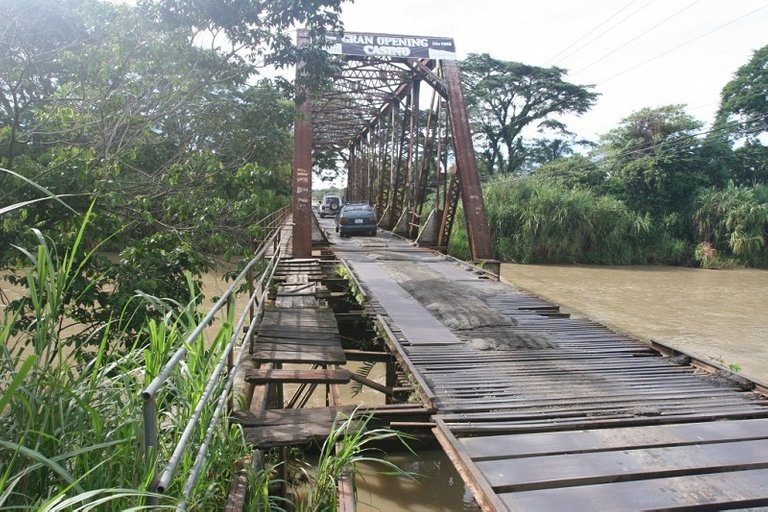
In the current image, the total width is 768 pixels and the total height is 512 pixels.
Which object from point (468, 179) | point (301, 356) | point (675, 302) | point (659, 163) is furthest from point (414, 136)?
point (659, 163)

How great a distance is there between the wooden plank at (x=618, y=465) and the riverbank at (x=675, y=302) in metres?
5.41

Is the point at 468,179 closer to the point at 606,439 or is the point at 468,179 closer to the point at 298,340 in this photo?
the point at 298,340

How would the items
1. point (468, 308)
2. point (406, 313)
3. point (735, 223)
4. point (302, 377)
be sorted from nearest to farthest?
point (302, 377)
point (406, 313)
point (468, 308)
point (735, 223)

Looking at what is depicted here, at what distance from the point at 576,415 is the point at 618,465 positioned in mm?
781

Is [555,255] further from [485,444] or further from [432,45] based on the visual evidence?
[485,444]

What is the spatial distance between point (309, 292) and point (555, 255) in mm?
19315

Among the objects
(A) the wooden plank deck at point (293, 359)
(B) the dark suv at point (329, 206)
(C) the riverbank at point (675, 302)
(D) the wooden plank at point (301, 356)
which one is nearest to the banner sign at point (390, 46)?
(C) the riverbank at point (675, 302)

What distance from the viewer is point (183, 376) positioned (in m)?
3.60

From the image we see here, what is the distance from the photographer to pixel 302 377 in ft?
16.2

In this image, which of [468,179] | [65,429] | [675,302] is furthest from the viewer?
[675,302]

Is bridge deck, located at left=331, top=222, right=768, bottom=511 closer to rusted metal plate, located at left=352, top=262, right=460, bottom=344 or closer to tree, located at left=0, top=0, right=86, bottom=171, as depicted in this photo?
rusted metal plate, located at left=352, top=262, right=460, bottom=344

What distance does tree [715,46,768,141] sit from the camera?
31.9 metres

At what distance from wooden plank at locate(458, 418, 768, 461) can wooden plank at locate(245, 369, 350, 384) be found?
156 centimetres

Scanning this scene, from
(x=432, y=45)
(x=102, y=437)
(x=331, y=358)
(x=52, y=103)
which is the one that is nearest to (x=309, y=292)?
(x=331, y=358)
